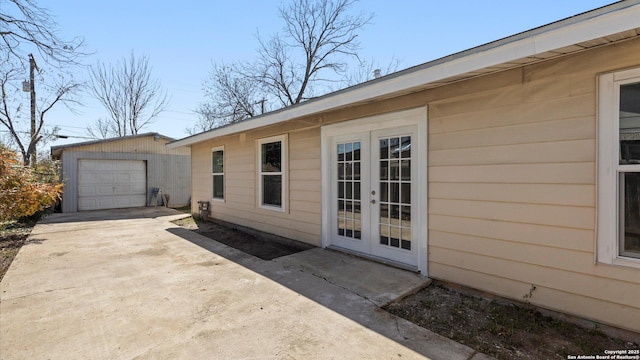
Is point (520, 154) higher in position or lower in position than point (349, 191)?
higher

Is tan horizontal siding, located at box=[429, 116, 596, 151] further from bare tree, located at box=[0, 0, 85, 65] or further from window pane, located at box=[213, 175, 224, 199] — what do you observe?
bare tree, located at box=[0, 0, 85, 65]

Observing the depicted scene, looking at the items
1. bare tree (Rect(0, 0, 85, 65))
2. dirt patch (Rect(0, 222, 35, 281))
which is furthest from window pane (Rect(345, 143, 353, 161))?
bare tree (Rect(0, 0, 85, 65))

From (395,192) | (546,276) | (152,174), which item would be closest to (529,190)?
(546,276)

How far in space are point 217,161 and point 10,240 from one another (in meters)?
4.43

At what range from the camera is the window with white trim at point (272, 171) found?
558 cm

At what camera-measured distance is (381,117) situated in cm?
388

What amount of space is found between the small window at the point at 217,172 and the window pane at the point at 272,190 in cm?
205

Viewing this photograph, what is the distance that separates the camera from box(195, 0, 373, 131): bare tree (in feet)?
46.0

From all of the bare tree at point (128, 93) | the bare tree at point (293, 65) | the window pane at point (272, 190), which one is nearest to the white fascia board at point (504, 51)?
the window pane at point (272, 190)

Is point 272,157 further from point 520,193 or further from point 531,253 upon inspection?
point 531,253

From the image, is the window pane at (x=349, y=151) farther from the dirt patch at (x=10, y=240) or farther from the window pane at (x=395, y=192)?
the dirt patch at (x=10, y=240)

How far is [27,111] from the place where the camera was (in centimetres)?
1189

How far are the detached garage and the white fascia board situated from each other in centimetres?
1116

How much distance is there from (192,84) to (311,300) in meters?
14.8
